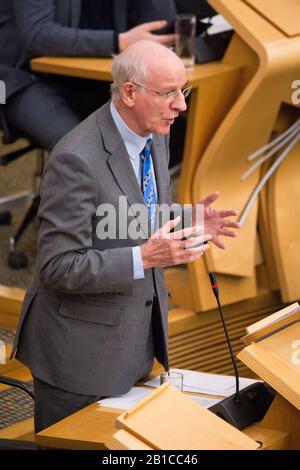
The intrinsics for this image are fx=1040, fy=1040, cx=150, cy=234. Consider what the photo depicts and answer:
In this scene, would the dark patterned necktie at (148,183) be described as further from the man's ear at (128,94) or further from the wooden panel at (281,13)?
the wooden panel at (281,13)

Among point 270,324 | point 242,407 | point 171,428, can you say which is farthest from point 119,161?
point 171,428

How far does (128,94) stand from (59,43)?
63.4 inches

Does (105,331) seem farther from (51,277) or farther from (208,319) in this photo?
(208,319)

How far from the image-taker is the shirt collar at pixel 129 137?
2777 millimetres

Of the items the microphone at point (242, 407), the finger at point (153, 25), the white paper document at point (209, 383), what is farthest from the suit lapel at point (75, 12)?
the microphone at point (242, 407)

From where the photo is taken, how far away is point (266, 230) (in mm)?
4516

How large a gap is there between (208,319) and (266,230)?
46cm

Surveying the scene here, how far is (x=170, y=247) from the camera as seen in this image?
8.39ft

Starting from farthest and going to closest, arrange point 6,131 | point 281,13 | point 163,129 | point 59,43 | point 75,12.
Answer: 1. point 6,131
2. point 75,12
3. point 59,43
4. point 281,13
5. point 163,129

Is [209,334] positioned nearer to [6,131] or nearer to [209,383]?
[6,131]

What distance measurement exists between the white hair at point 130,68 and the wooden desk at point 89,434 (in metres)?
0.86

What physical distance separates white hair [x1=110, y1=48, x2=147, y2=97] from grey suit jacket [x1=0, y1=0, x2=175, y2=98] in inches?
60.4
